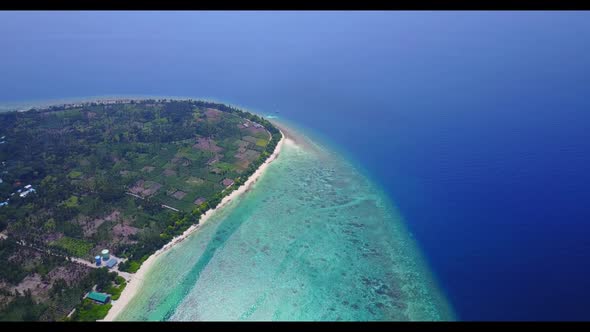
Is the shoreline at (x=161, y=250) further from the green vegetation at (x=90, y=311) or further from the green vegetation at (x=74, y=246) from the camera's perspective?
the green vegetation at (x=74, y=246)

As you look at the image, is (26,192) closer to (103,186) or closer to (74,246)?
(103,186)

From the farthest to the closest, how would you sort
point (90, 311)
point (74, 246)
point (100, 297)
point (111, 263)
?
point (74, 246) → point (111, 263) → point (100, 297) → point (90, 311)

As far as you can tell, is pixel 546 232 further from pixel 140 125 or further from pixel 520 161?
pixel 140 125

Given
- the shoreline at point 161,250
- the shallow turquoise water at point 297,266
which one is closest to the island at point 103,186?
the shoreline at point 161,250

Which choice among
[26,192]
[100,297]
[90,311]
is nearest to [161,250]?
[100,297]
